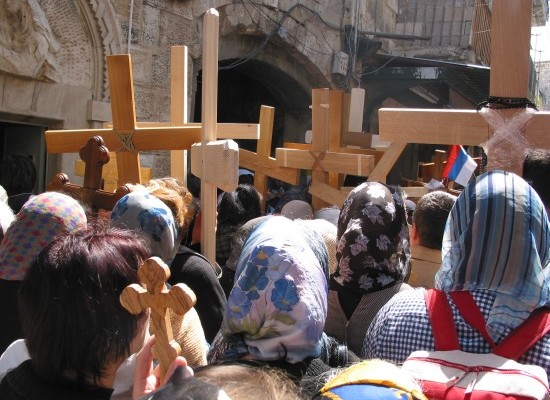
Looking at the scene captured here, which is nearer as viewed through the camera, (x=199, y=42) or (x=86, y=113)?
(x=86, y=113)

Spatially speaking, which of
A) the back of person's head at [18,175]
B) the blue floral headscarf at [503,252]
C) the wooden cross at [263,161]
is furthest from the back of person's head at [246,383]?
the wooden cross at [263,161]

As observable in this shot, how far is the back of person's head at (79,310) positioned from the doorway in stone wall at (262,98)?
7.88 m

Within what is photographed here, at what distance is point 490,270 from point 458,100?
1229cm

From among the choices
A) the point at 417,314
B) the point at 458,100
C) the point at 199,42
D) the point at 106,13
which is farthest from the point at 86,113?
the point at 458,100

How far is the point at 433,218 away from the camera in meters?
A: 2.42

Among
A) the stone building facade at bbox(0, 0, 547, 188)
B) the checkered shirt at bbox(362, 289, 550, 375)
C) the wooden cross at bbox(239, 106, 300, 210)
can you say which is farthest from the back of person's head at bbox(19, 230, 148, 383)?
the stone building facade at bbox(0, 0, 547, 188)

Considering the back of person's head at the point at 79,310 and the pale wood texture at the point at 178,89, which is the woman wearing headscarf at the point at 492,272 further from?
the pale wood texture at the point at 178,89

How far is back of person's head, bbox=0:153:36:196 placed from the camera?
3594 mm

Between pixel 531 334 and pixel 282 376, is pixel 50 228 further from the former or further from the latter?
pixel 531 334

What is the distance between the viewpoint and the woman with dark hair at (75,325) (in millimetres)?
1200

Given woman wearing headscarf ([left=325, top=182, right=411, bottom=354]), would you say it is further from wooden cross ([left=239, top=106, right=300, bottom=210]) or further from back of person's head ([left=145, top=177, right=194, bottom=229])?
wooden cross ([left=239, top=106, right=300, bottom=210])

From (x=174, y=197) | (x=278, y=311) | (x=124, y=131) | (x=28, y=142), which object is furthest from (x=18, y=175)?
(x=278, y=311)

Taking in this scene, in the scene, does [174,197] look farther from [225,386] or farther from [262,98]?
[262,98]

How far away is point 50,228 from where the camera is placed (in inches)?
73.9
